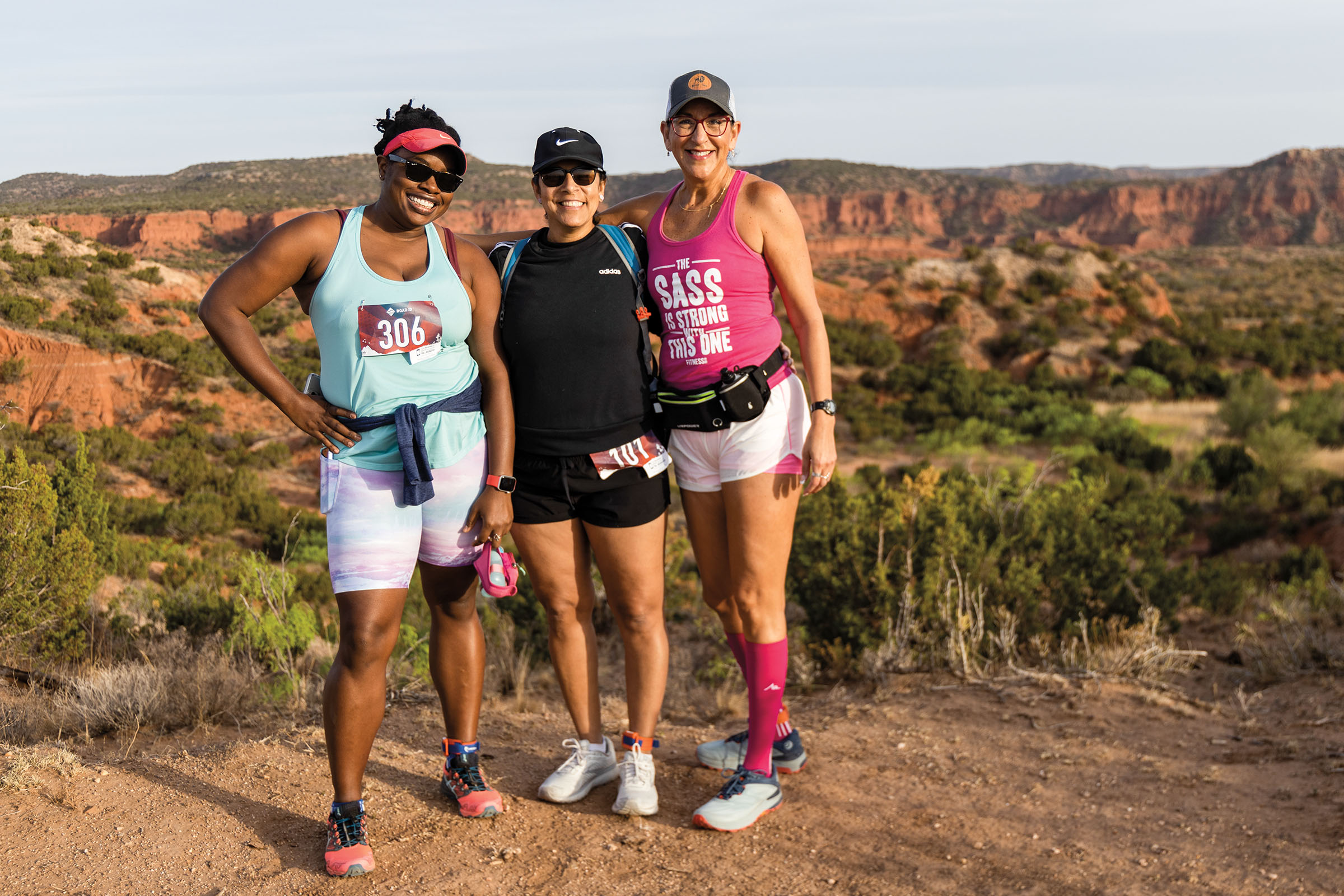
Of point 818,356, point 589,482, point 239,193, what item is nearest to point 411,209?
point 589,482

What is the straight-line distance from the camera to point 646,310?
305 cm

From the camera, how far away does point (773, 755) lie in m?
3.76

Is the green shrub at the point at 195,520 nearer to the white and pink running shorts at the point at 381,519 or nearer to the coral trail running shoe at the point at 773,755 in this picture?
the coral trail running shoe at the point at 773,755

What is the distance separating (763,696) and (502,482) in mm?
1170

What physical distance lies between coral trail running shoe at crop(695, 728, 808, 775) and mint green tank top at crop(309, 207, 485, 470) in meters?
1.66

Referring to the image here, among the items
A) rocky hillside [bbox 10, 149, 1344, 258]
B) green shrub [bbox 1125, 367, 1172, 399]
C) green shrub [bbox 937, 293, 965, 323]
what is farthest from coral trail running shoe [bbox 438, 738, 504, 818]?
rocky hillside [bbox 10, 149, 1344, 258]

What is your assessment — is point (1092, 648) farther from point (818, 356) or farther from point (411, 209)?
point (411, 209)

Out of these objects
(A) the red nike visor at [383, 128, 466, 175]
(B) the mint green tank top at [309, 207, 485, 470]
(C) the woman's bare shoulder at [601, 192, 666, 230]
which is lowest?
(B) the mint green tank top at [309, 207, 485, 470]

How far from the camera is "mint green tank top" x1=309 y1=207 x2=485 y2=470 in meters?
2.67

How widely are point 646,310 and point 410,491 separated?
0.90m

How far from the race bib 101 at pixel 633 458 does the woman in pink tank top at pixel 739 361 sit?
144 millimetres

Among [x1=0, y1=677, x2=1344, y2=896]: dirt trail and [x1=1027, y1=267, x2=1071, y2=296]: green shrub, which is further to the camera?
[x1=1027, y1=267, x2=1071, y2=296]: green shrub

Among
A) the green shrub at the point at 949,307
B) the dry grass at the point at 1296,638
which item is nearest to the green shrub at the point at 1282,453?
the dry grass at the point at 1296,638

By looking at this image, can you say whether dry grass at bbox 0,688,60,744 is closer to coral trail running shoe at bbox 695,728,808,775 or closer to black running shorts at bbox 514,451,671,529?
black running shorts at bbox 514,451,671,529
